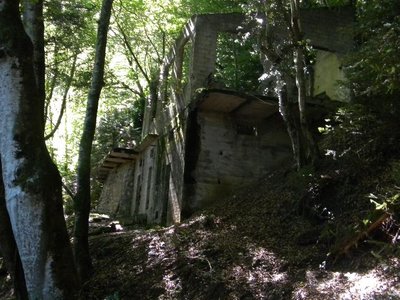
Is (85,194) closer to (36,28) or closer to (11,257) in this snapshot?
(11,257)

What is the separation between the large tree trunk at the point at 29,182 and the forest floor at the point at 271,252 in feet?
7.22

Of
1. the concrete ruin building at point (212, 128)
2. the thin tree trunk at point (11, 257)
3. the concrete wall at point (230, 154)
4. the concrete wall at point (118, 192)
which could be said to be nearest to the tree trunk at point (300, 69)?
the concrete ruin building at point (212, 128)

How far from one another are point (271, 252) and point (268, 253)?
2.5 inches

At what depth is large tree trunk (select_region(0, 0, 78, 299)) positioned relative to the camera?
573cm

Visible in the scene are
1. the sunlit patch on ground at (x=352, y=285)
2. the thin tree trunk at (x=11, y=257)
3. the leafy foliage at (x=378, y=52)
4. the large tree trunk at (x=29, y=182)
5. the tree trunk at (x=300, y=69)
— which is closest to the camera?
the sunlit patch on ground at (x=352, y=285)

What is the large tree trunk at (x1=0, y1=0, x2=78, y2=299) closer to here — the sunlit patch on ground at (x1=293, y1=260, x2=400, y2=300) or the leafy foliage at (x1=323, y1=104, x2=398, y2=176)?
the sunlit patch on ground at (x1=293, y1=260, x2=400, y2=300)

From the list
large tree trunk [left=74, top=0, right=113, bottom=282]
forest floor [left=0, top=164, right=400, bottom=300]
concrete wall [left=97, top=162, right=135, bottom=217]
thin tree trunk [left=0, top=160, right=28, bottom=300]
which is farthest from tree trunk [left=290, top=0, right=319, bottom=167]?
concrete wall [left=97, top=162, right=135, bottom=217]

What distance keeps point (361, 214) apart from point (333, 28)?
909 centimetres

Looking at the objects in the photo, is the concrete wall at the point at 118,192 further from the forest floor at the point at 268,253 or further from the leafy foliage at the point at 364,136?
the leafy foliage at the point at 364,136

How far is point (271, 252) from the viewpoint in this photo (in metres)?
8.09

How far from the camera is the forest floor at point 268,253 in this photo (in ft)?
20.4

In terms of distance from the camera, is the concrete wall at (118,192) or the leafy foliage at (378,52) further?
the concrete wall at (118,192)

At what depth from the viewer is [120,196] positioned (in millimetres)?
21953

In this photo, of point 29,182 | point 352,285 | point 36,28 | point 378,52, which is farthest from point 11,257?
point 378,52
